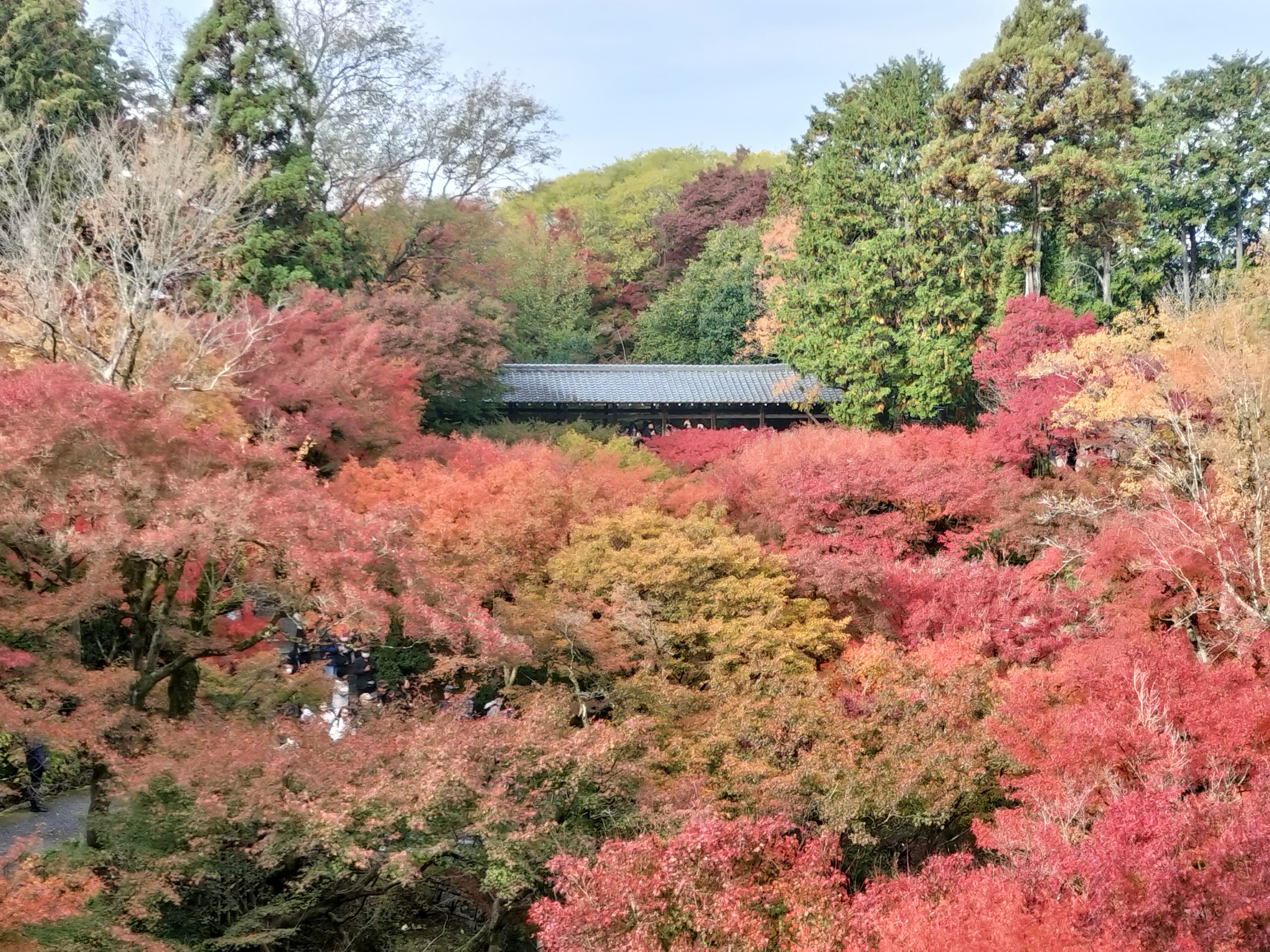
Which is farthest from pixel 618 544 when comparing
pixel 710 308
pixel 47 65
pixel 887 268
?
pixel 710 308

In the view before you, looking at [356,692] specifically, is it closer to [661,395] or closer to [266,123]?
[266,123]

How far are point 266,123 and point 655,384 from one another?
32.8 feet

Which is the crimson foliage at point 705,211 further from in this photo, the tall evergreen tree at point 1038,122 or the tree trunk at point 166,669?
the tree trunk at point 166,669

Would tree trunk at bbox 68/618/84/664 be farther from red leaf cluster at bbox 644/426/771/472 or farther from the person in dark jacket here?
red leaf cluster at bbox 644/426/771/472

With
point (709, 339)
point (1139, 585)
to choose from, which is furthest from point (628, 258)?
point (1139, 585)

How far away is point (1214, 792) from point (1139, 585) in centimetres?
501

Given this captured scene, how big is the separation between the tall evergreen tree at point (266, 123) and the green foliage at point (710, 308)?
Result: 12811mm

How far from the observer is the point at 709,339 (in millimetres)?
30344

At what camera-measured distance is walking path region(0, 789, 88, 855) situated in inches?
440

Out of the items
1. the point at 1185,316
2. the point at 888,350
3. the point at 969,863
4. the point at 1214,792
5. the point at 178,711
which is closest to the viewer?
the point at 1214,792

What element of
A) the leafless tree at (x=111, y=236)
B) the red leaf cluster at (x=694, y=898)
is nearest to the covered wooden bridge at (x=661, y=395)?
the leafless tree at (x=111, y=236)

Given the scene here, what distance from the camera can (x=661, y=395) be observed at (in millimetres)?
24828

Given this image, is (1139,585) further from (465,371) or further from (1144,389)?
(465,371)

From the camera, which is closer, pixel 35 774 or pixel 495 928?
pixel 495 928
